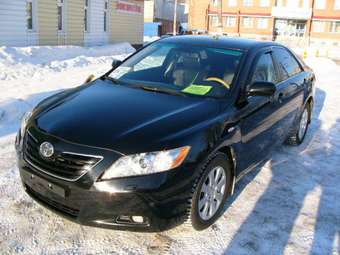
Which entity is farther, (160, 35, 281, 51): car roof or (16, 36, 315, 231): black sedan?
(160, 35, 281, 51): car roof

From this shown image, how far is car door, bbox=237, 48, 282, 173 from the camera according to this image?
4113 millimetres

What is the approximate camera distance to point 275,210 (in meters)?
4.14

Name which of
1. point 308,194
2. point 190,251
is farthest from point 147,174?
point 308,194

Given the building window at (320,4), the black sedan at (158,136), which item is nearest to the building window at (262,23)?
the building window at (320,4)

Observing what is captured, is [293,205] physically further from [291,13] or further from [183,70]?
[291,13]

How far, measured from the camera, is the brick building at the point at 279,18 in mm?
60938

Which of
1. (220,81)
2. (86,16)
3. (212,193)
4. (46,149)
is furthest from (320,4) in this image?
(46,149)

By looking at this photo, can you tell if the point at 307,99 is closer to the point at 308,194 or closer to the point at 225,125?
the point at 308,194

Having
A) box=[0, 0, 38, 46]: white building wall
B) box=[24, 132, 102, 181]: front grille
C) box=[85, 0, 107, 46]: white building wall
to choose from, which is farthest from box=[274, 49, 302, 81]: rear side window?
box=[85, 0, 107, 46]: white building wall

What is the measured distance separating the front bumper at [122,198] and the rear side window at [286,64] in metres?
2.65

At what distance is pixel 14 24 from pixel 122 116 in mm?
13507

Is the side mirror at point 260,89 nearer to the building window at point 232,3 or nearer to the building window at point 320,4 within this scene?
the building window at point 320,4

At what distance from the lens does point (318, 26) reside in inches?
2446

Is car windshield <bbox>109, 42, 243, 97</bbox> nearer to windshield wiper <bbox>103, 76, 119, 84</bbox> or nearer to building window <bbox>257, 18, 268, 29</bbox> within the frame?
windshield wiper <bbox>103, 76, 119, 84</bbox>
